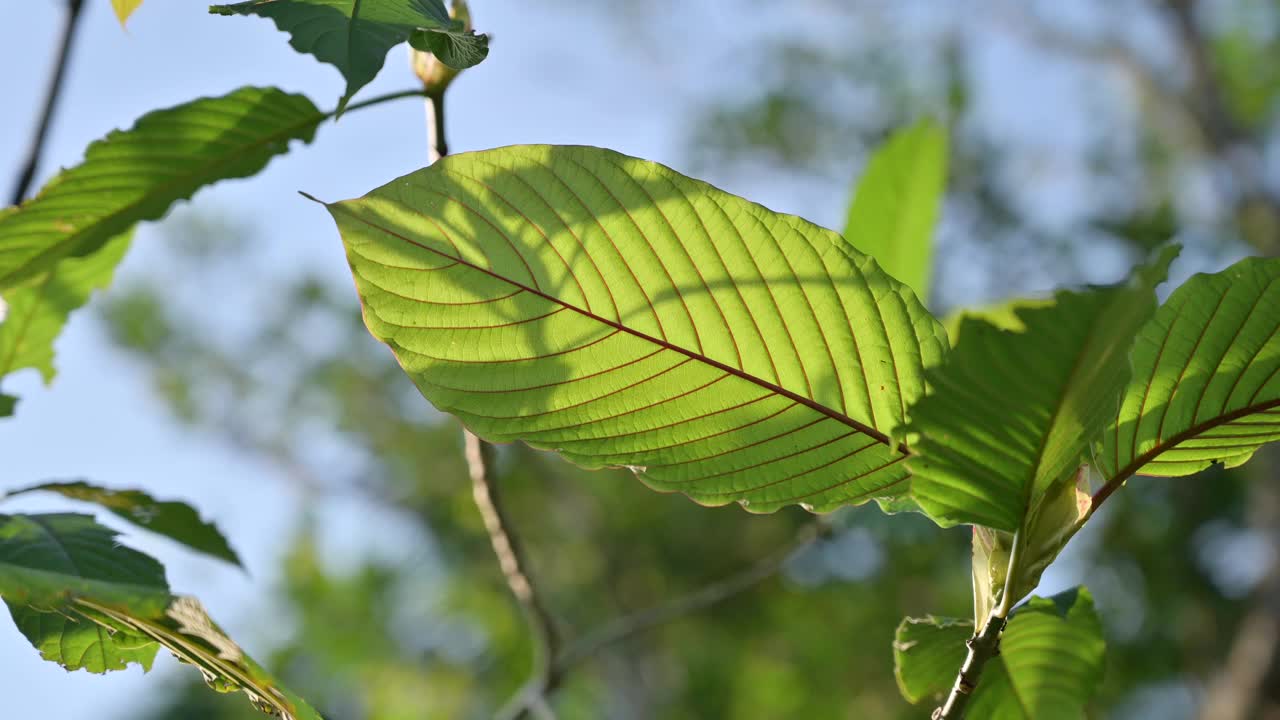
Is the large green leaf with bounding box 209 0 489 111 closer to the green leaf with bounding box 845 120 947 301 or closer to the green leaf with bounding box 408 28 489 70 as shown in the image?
the green leaf with bounding box 408 28 489 70

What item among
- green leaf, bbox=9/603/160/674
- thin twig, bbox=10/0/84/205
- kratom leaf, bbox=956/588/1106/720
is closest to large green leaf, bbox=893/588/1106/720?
kratom leaf, bbox=956/588/1106/720

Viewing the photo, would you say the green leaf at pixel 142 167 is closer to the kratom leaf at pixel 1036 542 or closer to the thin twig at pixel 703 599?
the kratom leaf at pixel 1036 542

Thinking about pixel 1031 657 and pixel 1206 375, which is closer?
pixel 1206 375

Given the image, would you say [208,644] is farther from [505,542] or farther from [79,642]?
[505,542]

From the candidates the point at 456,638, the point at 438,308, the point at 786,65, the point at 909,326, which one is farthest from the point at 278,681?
the point at 786,65

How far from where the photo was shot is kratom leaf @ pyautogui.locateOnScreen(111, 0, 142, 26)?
0.42 m

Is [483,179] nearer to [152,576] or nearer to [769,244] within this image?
[769,244]

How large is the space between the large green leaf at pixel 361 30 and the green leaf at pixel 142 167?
11 cm

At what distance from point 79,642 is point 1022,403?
0.39 metres

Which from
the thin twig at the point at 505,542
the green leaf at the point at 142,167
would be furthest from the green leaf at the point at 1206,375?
the green leaf at the point at 142,167

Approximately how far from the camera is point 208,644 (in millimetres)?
299

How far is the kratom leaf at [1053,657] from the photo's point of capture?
1.26 feet

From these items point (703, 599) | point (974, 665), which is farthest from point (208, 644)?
point (703, 599)

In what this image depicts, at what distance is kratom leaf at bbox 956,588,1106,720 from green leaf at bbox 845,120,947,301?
0.23 metres
